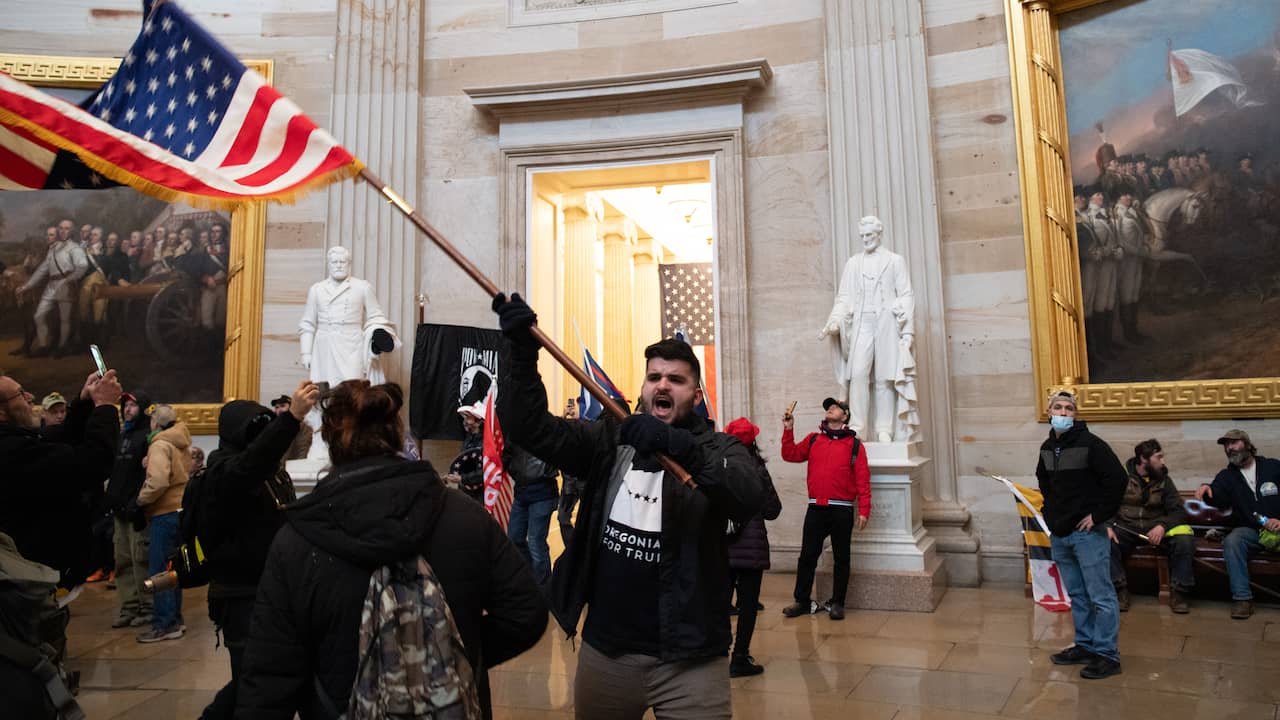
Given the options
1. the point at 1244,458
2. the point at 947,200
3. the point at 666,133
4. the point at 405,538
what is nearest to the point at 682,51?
the point at 666,133

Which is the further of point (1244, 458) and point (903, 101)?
point (903, 101)

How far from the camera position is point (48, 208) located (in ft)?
36.8

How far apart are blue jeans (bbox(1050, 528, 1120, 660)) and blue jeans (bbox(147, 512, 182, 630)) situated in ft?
21.3

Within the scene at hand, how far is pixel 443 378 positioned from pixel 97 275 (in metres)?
4.91

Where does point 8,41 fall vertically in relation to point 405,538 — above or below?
above

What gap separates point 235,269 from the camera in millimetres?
10898

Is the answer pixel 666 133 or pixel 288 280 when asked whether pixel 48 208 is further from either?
pixel 666 133

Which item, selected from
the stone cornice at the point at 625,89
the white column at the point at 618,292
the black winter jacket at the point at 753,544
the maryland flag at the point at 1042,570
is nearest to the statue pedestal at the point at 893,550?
the maryland flag at the point at 1042,570

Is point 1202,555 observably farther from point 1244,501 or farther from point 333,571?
point 333,571

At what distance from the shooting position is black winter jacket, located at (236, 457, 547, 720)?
219 cm

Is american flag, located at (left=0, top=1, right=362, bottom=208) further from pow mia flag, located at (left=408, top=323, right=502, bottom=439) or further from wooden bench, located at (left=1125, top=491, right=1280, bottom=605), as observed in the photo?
wooden bench, located at (left=1125, top=491, right=1280, bottom=605)

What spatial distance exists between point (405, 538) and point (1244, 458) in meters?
7.70

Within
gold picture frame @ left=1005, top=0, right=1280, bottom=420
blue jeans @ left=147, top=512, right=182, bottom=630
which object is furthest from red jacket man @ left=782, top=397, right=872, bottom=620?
blue jeans @ left=147, top=512, right=182, bottom=630

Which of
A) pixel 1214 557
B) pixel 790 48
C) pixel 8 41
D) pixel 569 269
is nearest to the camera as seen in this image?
pixel 1214 557
